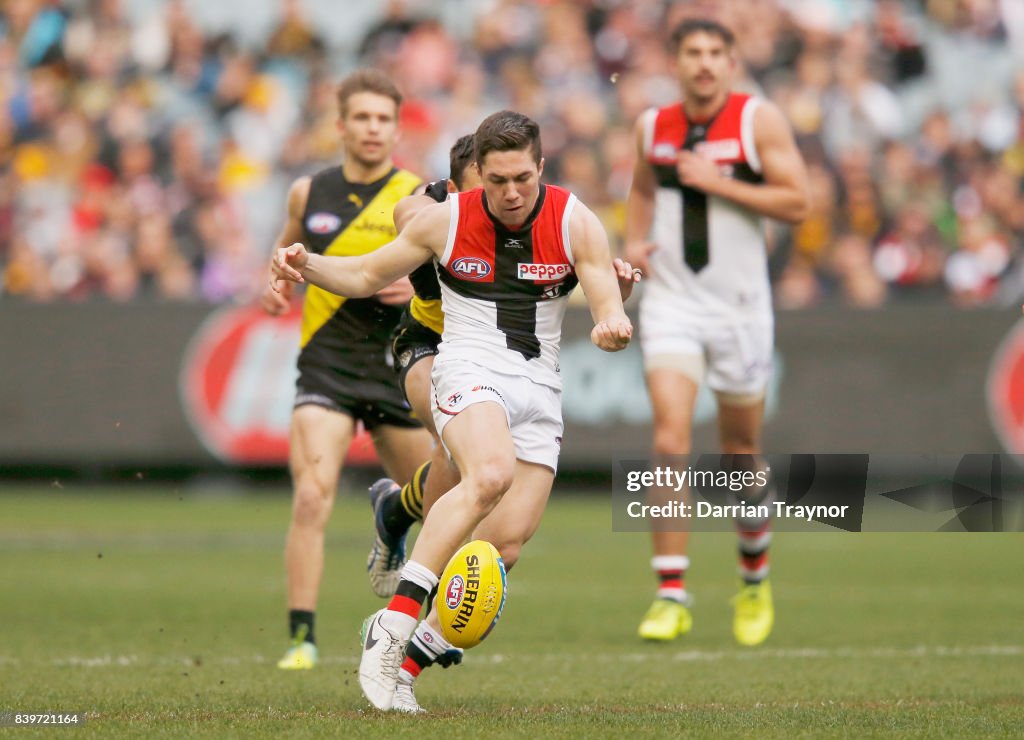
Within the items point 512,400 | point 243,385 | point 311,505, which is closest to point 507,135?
point 512,400

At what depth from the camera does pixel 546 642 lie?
8.34 m

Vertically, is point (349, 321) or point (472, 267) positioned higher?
point (472, 267)

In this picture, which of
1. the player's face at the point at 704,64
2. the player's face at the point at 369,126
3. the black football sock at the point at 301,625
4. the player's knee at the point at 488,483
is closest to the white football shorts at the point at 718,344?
the player's face at the point at 704,64

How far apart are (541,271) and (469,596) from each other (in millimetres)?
1289

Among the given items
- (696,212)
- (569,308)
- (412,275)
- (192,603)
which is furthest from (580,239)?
(569,308)

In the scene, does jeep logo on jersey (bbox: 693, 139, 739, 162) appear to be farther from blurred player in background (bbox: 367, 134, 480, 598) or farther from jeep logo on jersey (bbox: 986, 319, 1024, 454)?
jeep logo on jersey (bbox: 986, 319, 1024, 454)

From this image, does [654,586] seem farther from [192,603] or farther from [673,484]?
[192,603]

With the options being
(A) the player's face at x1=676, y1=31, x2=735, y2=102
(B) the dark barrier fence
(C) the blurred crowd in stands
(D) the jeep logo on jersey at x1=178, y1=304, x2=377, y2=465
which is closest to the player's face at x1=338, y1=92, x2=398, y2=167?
(A) the player's face at x1=676, y1=31, x2=735, y2=102

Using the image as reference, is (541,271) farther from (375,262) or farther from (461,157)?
(461,157)

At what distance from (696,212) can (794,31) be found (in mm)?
10688

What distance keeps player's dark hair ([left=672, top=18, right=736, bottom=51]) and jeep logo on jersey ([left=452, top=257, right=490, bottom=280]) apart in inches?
120

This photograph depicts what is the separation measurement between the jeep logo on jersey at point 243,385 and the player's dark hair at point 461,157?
925cm

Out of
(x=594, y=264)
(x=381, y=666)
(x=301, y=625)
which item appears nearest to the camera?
(x=381, y=666)

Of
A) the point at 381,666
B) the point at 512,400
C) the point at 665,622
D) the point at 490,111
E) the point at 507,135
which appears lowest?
the point at 665,622
